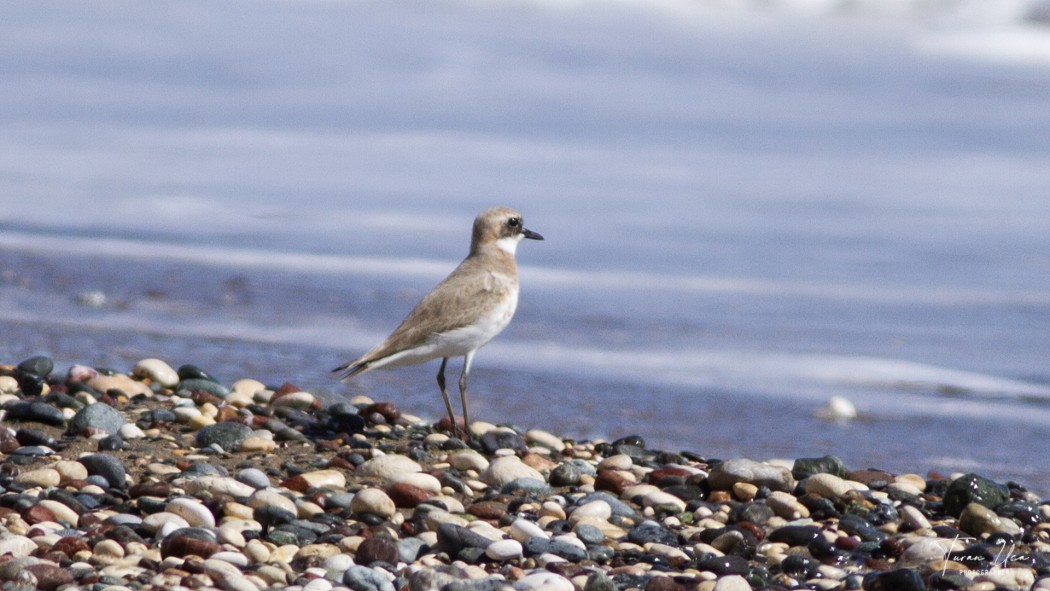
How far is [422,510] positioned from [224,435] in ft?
3.62

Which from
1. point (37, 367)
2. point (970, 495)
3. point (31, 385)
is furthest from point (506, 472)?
point (37, 367)

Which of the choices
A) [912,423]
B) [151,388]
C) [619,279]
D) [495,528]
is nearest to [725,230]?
[619,279]

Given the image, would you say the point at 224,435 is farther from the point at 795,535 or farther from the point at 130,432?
the point at 795,535

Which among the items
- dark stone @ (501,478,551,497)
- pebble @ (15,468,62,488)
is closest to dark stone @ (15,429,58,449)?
pebble @ (15,468,62,488)

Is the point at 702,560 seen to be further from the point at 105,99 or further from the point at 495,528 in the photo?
the point at 105,99

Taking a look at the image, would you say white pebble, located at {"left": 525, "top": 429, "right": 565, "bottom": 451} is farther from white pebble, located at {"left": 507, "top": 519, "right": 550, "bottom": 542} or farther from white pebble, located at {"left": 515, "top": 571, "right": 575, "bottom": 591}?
white pebble, located at {"left": 515, "top": 571, "right": 575, "bottom": 591}

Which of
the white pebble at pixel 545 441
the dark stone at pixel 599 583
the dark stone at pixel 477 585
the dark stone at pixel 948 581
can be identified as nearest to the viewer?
the dark stone at pixel 477 585

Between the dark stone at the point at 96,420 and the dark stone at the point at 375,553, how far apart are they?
5.21 ft

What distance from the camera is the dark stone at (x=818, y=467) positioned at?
5.79 metres

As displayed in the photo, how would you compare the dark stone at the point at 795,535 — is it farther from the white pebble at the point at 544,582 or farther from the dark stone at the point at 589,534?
the white pebble at the point at 544,582

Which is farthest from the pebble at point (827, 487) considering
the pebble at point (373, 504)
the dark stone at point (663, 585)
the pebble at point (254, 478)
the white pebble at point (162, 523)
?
the white pebble at point (162, 523)

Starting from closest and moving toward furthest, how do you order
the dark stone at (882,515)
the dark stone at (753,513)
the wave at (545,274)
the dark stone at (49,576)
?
the dark stone at (49,576)
the dark stone at (753,513)
the dark stone at (882,515)
the wave at (545,274)

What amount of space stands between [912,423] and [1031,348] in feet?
6.63

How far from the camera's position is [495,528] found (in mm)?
4875
